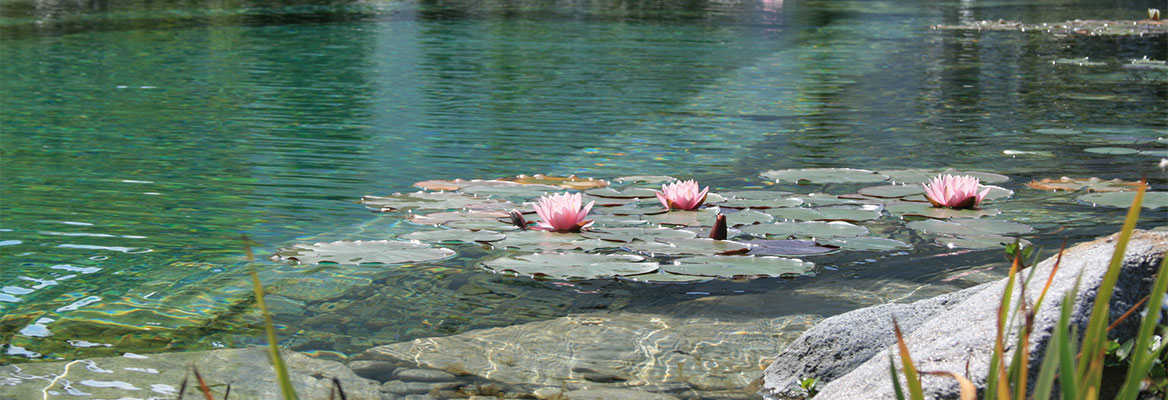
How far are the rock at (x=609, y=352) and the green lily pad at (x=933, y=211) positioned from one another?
1301 mm

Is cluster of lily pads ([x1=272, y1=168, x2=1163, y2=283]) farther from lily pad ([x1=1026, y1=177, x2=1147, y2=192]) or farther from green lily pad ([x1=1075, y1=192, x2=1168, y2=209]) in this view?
green lily pad ([x1=1075, y1=192, x2=1168, y2=209])

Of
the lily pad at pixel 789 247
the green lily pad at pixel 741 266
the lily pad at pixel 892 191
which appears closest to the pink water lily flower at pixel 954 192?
the lily pad at pixel 892 191

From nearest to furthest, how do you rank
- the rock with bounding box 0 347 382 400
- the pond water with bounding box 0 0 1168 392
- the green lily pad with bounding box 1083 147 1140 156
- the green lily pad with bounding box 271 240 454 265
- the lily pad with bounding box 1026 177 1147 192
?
the rock with bounding box 0 347 382 400 < the pond water with bounding box 0 0 1168 392 < the green lily pad with bounding box 271 240 454 265 < the lily pad with bounding box 1026 177 1147 192 < the green lily pad with bounding box 1083 147 1140 156

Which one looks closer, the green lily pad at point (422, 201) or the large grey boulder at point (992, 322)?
the large grey boulder at point (992, 322)

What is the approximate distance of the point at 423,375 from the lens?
119 inches

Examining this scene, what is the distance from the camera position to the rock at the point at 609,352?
3.04m

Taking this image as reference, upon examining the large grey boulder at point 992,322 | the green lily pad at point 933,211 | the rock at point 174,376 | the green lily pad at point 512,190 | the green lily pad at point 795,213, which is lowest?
the rock at point 174,376

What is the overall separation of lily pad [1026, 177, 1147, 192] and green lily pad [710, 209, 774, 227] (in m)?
1.67

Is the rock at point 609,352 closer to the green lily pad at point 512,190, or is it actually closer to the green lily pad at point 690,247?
the green lily pad at point 690,247

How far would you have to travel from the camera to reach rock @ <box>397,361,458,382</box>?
299cm

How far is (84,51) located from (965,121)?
1033 cm

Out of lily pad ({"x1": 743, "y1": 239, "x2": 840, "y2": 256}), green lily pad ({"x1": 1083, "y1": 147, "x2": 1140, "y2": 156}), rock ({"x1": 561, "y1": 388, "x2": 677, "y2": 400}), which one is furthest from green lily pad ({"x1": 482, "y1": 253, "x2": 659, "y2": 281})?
green lily pad ({"x1": 1083, "y1": 147, "x2": 1140, "y2": 156})

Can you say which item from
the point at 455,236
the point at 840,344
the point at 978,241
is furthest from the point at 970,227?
the point at 455,236

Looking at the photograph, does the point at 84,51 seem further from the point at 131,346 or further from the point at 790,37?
the point at 131,346
